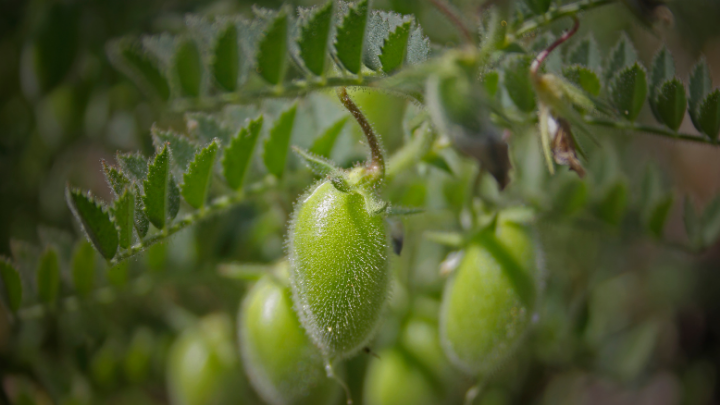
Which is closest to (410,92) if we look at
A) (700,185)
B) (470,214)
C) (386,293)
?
(386,293)

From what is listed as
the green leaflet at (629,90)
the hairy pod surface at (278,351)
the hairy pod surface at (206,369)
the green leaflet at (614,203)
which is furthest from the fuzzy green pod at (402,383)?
the green leaflet at (629,90)

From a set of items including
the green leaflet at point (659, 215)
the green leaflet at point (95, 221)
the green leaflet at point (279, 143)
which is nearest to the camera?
the green leaflet at point (95, 221)

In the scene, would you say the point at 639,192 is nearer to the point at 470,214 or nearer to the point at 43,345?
the point at 470,214

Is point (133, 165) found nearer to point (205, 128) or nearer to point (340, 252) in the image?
point (205, 128)

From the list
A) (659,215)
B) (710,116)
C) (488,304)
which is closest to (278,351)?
(488,304)

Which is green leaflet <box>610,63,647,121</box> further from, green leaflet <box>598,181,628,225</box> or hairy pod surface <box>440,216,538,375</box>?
green leaflet <box>598,181,628,225</box>

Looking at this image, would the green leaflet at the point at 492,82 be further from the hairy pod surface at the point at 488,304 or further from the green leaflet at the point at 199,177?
the green leaflet at the point at 199,177
